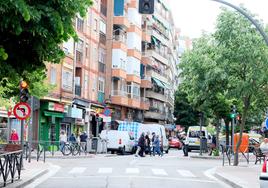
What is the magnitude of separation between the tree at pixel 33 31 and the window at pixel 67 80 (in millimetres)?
36420

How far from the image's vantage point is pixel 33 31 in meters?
Answer: 12.7

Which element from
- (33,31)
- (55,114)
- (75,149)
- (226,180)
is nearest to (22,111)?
(226,180)

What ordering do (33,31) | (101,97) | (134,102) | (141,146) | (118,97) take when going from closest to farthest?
(33,31) < (141,146) < (101,97) < (118,97) < (134,102)

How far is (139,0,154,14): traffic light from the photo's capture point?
1858 cm

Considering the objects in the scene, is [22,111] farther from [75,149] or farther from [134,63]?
[134,63]

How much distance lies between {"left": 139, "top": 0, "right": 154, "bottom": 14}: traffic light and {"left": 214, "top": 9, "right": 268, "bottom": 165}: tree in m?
11.9

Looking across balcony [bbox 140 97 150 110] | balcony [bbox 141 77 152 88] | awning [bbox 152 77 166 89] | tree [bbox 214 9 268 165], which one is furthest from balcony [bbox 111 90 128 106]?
tree [bbox 214 9 268 165]

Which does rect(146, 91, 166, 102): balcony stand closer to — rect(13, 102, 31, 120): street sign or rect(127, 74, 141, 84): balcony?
rect(127, 74, 141, 84): balcony

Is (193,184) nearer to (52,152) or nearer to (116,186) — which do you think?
(116,186)

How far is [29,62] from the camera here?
1529 cm

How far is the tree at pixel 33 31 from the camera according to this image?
1181 centimetres

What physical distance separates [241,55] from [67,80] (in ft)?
85.3

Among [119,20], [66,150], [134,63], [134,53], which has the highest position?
[119,20]

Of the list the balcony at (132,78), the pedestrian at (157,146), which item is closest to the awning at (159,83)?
the balcony at (132,78)
